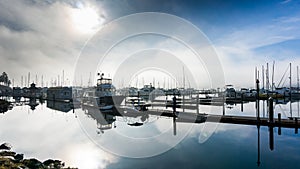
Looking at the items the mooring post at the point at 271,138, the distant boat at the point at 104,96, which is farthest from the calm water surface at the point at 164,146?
the distant boat at the point at 104,96

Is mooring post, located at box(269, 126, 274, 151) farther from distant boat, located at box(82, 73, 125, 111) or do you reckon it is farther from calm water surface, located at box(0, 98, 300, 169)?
distant boat, located at box(82, 73, 125, 111)

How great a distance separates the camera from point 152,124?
19.3 meters

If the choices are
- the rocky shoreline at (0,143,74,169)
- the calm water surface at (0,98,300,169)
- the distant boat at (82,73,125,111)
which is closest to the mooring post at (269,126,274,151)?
the calm water surface at (0,98,300,169)

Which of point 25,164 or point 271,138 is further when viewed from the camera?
point 271,138

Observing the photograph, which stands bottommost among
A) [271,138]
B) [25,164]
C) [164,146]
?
[164,146]

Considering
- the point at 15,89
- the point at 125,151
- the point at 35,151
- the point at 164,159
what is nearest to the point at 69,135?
the point at 35,151

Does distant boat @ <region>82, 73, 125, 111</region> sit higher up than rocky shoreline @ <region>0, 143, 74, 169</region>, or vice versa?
distant boat @ <region>82, 73, 125, 111</region>

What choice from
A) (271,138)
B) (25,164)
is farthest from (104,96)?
(271,138)

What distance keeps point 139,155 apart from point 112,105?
17562 millimetres

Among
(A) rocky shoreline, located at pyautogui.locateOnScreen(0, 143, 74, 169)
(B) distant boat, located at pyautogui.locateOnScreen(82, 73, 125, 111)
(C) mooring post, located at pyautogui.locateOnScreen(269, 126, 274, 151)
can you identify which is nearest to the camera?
(A) rocky shoreline, located at pyautogui.locateOnScreen(0, 143, 74, 169)

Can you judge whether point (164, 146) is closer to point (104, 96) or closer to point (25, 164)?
point (25, 164)

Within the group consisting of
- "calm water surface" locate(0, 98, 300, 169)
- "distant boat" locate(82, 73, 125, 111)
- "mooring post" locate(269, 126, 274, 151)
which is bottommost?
"calm water surface" locate(0, 98, 300, 169)

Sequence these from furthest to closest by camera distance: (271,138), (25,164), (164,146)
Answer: (271,138), (164,146), (25,164)

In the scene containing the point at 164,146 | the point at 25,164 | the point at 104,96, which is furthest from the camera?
the point at 104,96
